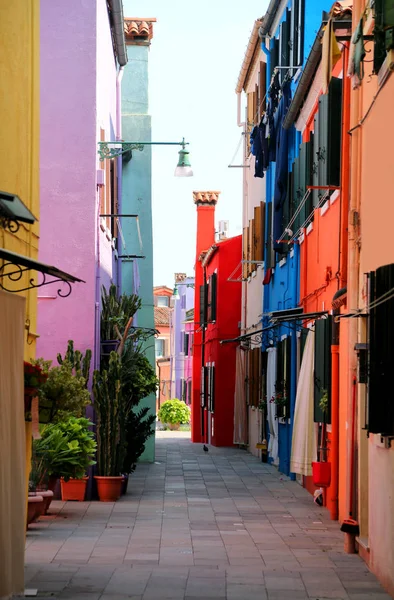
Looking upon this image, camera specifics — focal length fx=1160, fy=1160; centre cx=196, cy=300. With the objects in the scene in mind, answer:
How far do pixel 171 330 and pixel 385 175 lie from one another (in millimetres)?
62867

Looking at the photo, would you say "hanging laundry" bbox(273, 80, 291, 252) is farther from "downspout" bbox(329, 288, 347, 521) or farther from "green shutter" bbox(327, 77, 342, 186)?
"downspout" bbox(329, 288, 347, 521)

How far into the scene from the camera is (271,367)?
2317 centimetres

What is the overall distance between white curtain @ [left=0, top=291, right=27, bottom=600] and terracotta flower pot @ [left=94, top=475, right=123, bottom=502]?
8.51 metres

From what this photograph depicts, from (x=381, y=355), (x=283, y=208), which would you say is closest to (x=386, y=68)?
(x=381, y=355)

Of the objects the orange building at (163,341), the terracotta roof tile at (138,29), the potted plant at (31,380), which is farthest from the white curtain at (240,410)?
the orange building at (163,341)

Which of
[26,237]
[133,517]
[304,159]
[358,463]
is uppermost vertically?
[304,159]

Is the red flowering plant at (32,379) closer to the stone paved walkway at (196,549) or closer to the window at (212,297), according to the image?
the stone paved walkway at (196,549)

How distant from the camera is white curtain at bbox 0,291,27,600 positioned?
8.20 m

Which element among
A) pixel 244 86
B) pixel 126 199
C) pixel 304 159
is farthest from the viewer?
pixel 244 86

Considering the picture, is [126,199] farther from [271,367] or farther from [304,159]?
[304,159]

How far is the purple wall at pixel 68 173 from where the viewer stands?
18062 mm

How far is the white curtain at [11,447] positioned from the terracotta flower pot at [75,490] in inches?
337

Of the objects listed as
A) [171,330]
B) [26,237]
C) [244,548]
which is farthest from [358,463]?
[171,330]

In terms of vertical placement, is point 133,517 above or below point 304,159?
below
